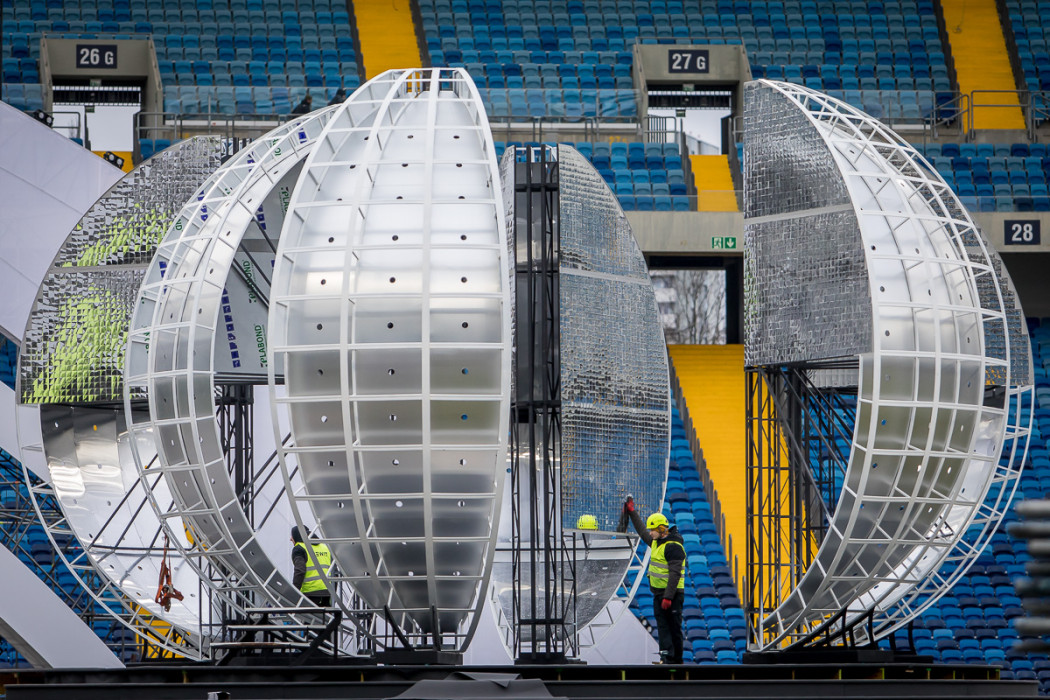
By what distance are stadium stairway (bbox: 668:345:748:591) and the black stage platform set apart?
40.4ft

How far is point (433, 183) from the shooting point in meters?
14.6

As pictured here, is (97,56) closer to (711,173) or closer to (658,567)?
(711,173)

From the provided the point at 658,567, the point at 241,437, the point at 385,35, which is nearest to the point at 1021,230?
the point at 385,35

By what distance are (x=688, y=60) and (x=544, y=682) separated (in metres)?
24.5

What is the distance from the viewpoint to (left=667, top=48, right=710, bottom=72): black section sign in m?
35.1

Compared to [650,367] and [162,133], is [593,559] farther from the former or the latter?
[162,133]

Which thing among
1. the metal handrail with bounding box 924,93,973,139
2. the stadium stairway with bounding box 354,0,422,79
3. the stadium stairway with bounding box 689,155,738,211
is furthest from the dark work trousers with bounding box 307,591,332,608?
the metal handrail with bounding box 924,93,973,139

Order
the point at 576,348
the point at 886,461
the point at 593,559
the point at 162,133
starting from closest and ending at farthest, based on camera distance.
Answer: the point at 886,461 < the point at 576,348 < the point at 593,559 < the point at 162,133

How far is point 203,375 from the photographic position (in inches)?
646

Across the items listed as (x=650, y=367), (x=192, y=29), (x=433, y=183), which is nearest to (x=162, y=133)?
(x=192, y=29)

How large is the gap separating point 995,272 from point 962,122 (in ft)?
58.7

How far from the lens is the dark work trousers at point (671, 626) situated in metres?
15.9

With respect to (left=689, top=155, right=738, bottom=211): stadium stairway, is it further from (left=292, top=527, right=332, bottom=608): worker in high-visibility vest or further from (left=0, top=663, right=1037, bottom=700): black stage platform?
(left=0, top=663, right=1037, bottom=700): black stage platform

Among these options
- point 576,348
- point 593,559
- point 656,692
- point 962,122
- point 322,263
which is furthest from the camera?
point 962,122
